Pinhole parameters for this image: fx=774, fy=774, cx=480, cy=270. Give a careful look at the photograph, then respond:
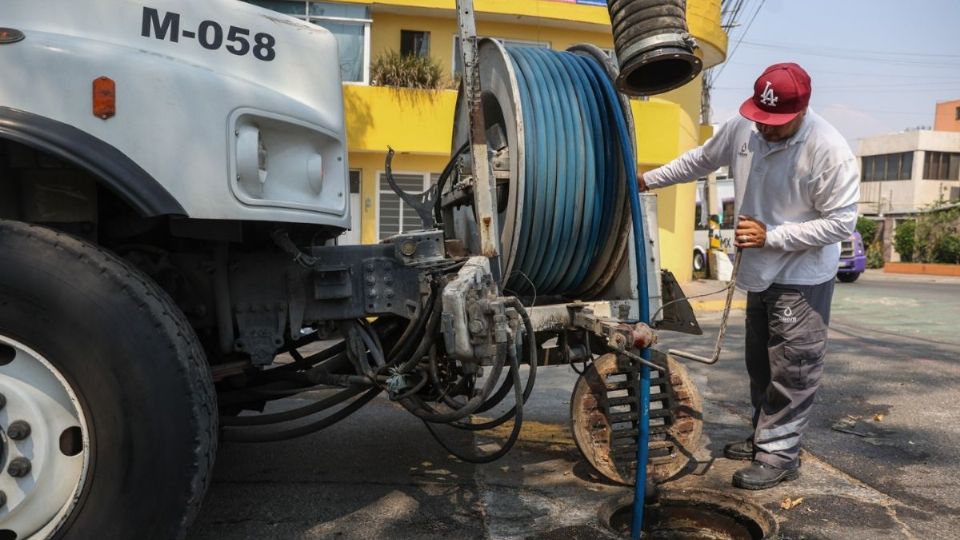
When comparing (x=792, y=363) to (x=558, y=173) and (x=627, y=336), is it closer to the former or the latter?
(x=627, y=336)

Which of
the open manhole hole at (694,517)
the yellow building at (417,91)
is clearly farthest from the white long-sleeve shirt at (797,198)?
the yellow building at (417,91)

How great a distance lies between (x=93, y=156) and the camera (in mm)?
2365

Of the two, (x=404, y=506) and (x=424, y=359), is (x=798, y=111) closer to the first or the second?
(x=424, y=359)

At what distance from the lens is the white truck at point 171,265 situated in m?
2.36

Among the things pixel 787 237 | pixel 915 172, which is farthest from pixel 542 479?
pixel 915 172

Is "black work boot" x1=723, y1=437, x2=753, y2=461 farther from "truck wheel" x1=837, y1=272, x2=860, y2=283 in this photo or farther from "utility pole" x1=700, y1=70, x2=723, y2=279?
"truck wheel" x1=837, y1=272, x2=860, y2=283

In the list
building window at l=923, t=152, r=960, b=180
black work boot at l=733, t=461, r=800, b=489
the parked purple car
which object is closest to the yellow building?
the parked purple car

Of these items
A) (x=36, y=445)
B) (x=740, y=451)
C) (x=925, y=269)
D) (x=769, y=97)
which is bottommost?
(x=925, y=269)

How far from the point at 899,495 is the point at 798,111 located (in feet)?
6.22

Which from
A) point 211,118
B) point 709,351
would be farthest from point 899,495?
point 709,351

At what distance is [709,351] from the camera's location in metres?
8.04

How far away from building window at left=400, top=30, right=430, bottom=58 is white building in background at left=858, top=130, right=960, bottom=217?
3228 centimetres

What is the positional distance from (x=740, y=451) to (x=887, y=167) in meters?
44.8

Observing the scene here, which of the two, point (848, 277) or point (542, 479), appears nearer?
point (542, 479)
